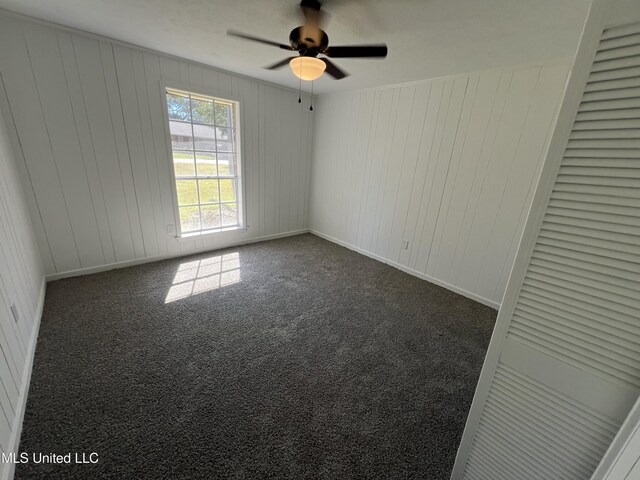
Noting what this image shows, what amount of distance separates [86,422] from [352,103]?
13.4ft

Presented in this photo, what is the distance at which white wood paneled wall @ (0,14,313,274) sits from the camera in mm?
2209

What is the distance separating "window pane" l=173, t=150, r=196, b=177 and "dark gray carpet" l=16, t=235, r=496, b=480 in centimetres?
133

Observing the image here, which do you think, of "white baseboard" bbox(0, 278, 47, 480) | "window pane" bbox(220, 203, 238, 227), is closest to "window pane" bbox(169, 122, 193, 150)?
"window pane" bbox(220, 203, 238, 227)

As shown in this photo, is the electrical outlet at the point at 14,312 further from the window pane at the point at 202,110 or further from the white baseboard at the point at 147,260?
the window pane at the point at 202,110

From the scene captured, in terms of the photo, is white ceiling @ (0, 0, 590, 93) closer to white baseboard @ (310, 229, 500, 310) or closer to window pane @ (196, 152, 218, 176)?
window pane @ (196, 152, 218, 176)

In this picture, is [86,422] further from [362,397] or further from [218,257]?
[218,257]

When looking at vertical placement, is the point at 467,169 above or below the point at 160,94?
below

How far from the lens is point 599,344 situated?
2.43 ft

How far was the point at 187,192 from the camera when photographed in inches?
131

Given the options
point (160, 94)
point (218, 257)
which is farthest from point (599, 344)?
point (160, 94)

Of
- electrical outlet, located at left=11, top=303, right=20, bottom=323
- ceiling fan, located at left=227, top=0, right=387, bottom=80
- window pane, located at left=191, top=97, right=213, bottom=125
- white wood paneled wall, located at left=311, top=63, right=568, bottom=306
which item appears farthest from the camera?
window pane, located at left=191, top=97, right=213, bottom=125

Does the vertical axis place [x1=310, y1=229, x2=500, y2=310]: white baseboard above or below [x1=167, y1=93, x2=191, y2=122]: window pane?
below

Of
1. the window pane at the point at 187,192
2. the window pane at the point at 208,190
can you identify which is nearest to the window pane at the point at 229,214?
the window pane at the point at 208,190

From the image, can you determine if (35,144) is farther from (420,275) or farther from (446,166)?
(420,275)
